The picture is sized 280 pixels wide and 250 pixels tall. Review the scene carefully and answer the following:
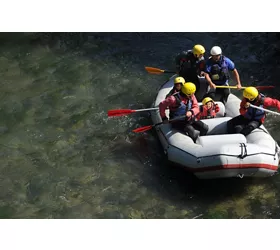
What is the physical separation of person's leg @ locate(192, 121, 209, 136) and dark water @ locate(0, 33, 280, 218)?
2.86 feet

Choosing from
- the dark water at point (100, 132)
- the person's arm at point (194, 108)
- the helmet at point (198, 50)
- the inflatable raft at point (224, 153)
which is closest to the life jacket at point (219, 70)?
the helmet at point (198, 50)

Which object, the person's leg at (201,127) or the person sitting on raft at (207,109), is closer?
the person's leg at (201,127)

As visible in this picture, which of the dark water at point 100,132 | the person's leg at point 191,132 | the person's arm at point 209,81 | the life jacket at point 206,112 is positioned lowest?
the dark water at point 100,132

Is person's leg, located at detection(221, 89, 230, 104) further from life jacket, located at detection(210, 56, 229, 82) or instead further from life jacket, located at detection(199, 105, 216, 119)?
life jacket, located at detection(199, 105, 216, 119)

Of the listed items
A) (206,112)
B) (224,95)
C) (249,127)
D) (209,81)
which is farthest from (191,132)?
(224,95)

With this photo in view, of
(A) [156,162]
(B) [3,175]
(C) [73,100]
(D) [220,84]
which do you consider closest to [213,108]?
(D) [220,84]

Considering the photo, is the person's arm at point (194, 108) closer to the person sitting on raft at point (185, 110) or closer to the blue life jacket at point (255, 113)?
the person sitting on raft at point (185, 110)

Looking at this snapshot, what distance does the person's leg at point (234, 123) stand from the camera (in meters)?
8.71

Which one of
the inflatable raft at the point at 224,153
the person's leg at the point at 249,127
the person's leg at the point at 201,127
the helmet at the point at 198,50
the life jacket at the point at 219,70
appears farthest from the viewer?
the life jacket at the point at 219,70

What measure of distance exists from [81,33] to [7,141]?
4.59 metres

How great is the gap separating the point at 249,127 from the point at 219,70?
1519mm

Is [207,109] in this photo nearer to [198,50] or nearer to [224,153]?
[198,50]

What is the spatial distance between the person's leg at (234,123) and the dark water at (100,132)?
0.98 metres

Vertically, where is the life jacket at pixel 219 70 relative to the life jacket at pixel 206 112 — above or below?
above
